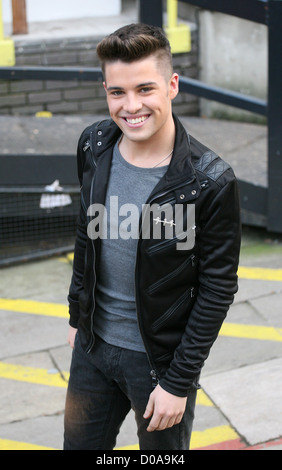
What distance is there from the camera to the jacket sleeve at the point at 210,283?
244 cm

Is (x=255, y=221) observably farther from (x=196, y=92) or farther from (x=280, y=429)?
(x=280, y=429)

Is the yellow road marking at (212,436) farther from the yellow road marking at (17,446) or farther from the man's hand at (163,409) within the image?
the man's hand at (163,409)

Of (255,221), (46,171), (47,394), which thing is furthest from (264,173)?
(47,394)

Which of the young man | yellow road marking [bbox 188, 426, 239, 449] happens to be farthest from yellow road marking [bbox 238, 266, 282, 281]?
the young man

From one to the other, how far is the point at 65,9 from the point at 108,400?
266 inches

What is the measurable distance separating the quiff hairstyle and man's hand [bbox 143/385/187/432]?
106 cm

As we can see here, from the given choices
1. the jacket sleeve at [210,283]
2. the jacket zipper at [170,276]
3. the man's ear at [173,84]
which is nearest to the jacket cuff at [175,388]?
the jacket sleeve at [210,283]

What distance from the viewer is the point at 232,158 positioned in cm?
664

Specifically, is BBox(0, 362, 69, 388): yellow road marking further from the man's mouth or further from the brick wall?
the brick wall

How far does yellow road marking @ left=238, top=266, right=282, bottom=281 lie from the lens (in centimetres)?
548

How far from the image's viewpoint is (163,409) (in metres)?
2.53

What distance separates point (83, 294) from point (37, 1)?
21.5ft

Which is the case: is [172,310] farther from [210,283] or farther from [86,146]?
[86,146]

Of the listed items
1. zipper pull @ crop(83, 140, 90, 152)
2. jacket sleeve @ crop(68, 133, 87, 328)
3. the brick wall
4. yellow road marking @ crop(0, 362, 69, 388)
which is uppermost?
zipper pull @ crop(83, 140, 90, 152)
